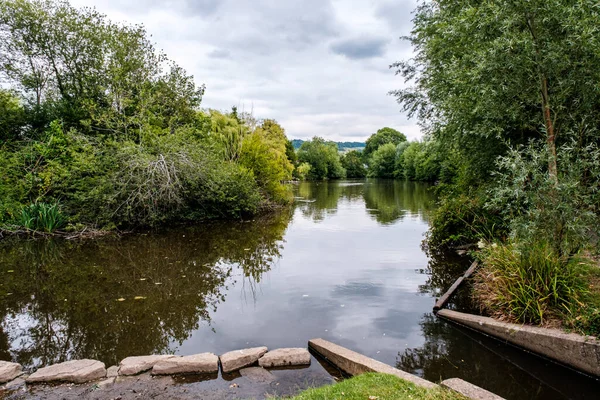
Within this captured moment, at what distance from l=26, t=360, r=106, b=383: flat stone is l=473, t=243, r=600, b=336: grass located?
526 cm

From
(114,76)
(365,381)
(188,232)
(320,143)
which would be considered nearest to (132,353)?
(365,381)

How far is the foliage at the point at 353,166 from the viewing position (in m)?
88.9

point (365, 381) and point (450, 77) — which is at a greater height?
point (450, 77)

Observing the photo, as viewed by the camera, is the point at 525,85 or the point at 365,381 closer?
the point at 365,381

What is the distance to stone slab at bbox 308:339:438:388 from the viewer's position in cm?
373

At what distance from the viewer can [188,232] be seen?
13.9 metres

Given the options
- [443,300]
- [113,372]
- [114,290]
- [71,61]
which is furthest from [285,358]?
[71,61]

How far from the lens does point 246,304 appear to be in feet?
22.1

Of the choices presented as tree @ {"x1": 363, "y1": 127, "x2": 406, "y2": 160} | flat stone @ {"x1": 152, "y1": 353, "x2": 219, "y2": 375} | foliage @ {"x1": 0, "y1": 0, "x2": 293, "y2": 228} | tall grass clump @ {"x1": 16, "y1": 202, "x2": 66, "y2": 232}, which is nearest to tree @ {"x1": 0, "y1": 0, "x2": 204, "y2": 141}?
foliage @ {"x1": 0, "y1": 0, "x2": 293, "y2": 228}

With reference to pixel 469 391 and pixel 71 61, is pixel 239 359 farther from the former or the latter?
pixel 71 61

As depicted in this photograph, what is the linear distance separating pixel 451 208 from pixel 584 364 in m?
6.48

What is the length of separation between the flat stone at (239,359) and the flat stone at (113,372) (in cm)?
115

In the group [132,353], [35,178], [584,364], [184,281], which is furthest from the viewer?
[35,178]

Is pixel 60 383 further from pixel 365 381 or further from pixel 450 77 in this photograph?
pixel 450 77
